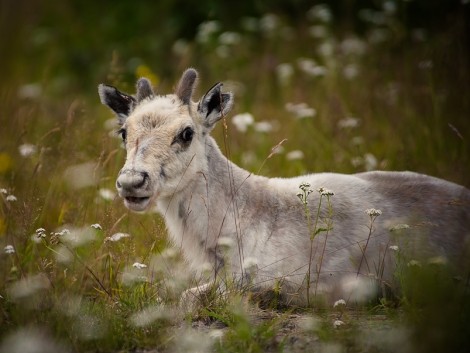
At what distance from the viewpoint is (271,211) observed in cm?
539

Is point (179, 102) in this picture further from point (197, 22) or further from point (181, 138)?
point (197, 22)

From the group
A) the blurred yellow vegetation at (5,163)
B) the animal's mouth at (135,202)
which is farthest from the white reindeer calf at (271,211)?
the blurred yellow vegetation at (5,163)

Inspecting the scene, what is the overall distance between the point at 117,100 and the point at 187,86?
0.66 metres

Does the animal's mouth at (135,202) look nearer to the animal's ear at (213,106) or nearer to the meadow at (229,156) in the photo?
the meadow at (229,156)

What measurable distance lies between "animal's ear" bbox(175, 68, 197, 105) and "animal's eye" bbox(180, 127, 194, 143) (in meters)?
0.36

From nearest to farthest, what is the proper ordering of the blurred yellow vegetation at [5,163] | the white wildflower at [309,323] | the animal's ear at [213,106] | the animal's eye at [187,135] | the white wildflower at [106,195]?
the white wildflower at [309,323], the animal's eye at [187,135], the animal's ear at [213,106], the white wildflower at [106,195], the blurred yellow vegetation at [5,163]

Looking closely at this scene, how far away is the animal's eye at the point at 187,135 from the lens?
532 centimetres

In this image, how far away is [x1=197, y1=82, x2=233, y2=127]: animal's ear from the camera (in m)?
5.55

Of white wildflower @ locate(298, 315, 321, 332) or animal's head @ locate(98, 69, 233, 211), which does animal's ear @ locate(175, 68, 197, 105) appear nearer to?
animal's head @ locate(98, 69, 233, 211)

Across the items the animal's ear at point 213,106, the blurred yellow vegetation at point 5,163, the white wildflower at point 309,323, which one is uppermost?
the animal's ear at point 213,106

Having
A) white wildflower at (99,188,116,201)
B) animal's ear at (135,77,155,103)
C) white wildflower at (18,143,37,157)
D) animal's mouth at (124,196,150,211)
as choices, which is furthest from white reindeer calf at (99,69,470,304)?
white wildflower at (18,143,37,157)

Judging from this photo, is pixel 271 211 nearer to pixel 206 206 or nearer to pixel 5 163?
pixel 206 206

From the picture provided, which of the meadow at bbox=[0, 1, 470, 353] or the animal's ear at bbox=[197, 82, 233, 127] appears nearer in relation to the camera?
the meadow at bbox=[0, 1, 470, 353]

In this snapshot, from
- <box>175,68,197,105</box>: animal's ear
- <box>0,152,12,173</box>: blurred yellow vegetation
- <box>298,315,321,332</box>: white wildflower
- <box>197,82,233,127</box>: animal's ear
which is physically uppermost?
<box>175,68,197,105</box>: animal's ear
